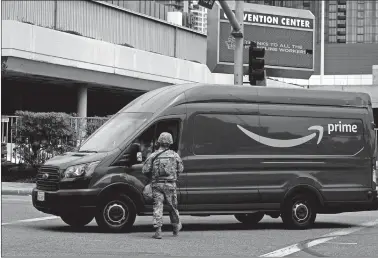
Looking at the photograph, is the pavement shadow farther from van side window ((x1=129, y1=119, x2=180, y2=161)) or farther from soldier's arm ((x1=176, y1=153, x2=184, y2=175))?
soldier's arm ((x1=176, y1=153, x2=184, y2=175))

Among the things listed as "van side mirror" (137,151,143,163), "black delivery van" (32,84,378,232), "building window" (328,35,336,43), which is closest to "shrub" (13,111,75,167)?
"black delivery van" (32,84,378,232)

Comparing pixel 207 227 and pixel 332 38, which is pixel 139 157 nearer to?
pixel 207 227

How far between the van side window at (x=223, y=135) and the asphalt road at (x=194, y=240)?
138cm

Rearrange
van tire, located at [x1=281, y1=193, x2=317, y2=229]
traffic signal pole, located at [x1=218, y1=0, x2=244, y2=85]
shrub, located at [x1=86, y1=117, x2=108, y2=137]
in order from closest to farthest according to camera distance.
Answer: van tire, located at [x1=281, y1=193, x2=317, y2=229] < traffic signal pole, located at [x1=218, y1=0, x2=244, y2=85] < shrub, located at [x1=86, y1=117, x2=108, y2=137]

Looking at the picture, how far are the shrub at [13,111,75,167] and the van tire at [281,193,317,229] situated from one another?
1466 cm

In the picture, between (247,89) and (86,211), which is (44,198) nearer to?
(86,211)

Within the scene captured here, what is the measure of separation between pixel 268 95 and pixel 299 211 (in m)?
2.13

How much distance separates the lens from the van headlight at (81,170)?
1445cm

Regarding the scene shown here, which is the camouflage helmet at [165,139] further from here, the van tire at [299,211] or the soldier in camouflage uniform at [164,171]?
the van tire at [299,211]

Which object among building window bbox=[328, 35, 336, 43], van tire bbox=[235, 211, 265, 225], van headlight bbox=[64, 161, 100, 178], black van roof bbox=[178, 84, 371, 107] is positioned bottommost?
van tire bbox=[235, 211, 265, 225]

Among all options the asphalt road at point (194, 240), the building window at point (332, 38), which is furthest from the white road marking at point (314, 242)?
the building window at point (332, 38)

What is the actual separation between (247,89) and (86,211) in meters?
3.66

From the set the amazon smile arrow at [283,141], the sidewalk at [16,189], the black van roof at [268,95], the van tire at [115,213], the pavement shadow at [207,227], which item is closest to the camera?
the van tire at [115,213]

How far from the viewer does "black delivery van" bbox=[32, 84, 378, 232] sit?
1460 centimetres
